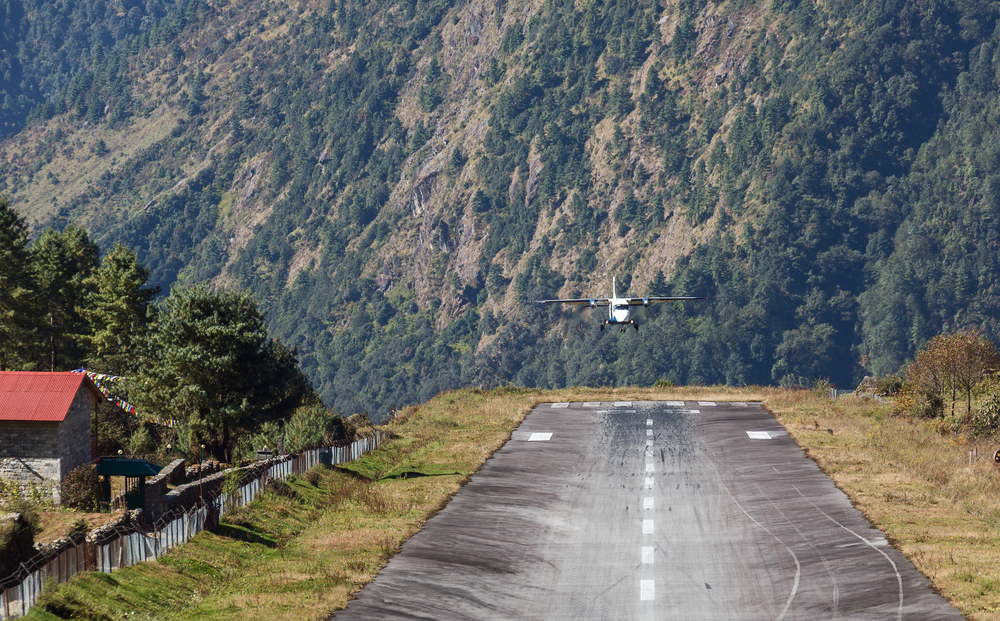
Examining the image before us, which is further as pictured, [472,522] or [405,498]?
[405,498]

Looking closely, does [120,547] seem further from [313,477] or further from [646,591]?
[313,477]

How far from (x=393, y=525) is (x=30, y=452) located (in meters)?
17.0

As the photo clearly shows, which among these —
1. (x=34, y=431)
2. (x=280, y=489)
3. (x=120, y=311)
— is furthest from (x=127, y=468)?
(x=120, y=311)

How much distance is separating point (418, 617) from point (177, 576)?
7516mm

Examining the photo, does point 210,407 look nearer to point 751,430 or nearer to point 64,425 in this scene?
point 64,425

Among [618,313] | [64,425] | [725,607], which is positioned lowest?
[725,607]

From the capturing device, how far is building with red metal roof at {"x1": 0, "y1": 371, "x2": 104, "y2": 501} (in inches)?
1756

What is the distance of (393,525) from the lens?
3647 centimetres

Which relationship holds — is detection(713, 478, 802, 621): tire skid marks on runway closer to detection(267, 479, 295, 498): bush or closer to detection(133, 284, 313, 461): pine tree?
detection(267, 479, 295, 498): bush

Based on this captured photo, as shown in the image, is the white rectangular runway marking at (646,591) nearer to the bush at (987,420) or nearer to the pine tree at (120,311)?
the bush at (987,420)

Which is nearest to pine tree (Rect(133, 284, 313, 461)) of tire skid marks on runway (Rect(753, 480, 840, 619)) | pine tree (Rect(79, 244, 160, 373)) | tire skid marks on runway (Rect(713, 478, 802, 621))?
tire skid marks on runway (Rect(713, 478, 802, 621))

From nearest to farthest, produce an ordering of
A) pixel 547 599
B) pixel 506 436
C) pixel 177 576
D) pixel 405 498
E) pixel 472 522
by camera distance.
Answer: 1. pixel 547 599
2. pixel 177 576
3. pixel 472 522
4. pixel 405 498
5. pixel 506 436

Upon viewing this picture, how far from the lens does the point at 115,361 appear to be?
8069 centimetres

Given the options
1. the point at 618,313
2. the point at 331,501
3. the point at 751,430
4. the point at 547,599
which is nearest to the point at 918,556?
the point at 547,599
